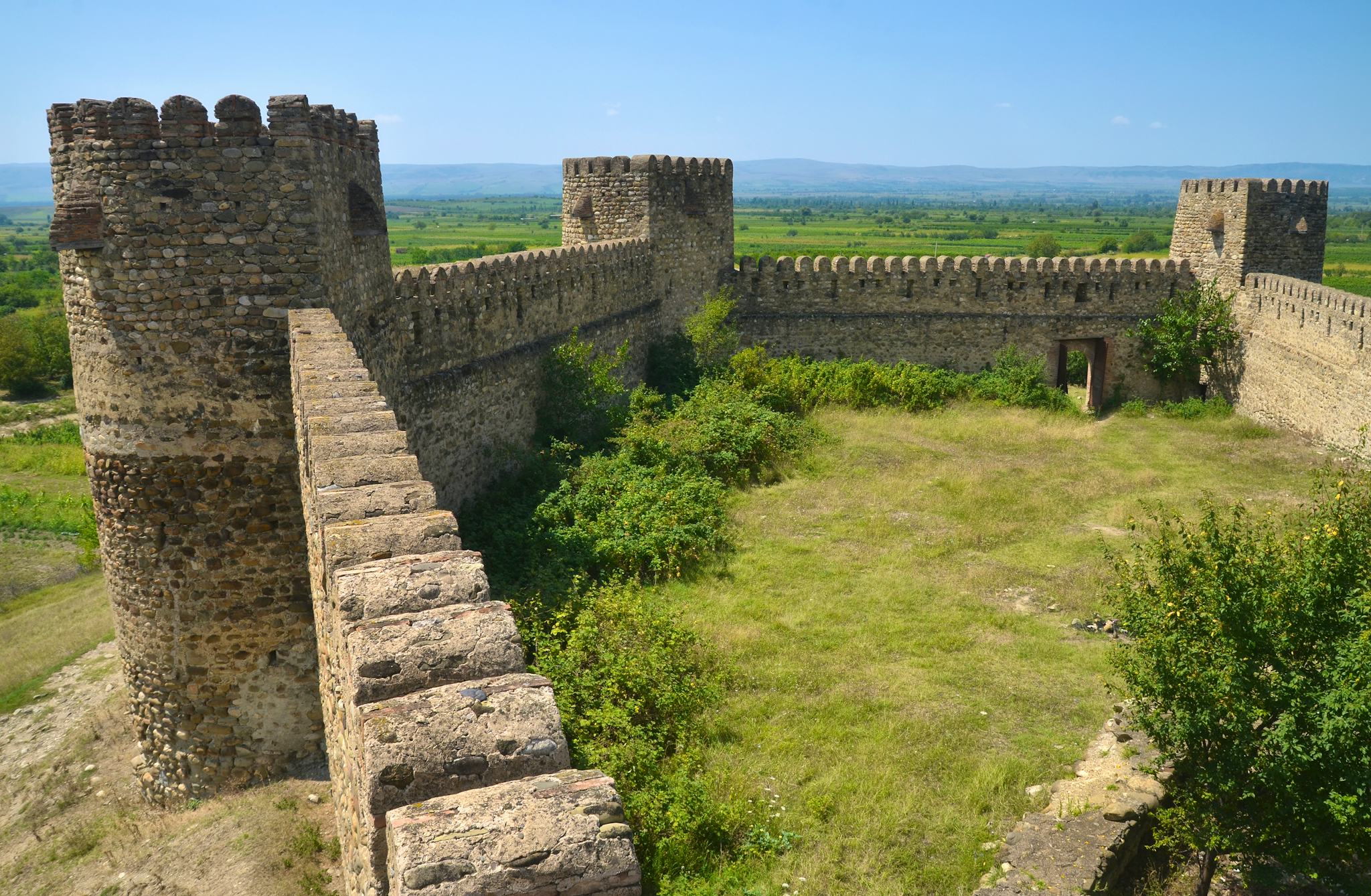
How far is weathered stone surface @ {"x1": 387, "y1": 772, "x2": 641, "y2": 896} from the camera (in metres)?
2.33

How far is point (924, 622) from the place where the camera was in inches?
397

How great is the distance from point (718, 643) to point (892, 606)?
82.1 inches

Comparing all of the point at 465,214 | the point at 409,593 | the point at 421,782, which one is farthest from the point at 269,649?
the point at 465,214

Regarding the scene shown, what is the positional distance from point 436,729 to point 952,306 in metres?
18.3

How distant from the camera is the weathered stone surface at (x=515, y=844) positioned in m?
Result: 2.33

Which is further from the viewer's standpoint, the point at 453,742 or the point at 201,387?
the point at 201,387

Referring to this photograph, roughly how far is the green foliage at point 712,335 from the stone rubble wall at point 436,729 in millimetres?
14045

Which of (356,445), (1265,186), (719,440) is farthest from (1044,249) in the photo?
(356,445)

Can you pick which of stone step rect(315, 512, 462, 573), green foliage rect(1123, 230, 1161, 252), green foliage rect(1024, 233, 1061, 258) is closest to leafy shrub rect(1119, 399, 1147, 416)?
stone step rect(315, 512, 462, 573)

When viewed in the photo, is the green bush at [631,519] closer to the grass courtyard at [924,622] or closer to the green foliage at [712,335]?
the grass courtyard at [924,622]

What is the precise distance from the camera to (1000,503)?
13688 millimetres

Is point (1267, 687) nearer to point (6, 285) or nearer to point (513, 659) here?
point (513, 659)

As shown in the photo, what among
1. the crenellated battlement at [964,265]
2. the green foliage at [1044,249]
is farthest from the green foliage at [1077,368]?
the green foliage at [1044,249]

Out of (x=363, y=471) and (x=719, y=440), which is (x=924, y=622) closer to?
(x=719, y=440)
